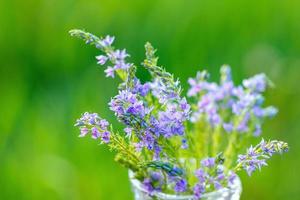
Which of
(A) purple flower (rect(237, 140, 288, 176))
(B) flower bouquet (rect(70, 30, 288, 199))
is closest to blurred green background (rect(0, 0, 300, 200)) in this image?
(B) flower bouquet (rect(70, 30, 288, 199))

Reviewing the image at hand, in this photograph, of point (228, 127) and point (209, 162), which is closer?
point (209, 162)

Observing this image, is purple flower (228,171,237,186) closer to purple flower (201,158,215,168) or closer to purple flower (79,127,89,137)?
purple flower (201,158,215,168)

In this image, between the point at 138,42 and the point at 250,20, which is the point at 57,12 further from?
the point at 250,20

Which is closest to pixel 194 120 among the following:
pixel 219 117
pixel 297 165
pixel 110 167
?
pixel 219 117

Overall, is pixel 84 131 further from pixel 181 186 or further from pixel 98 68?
pixel 98 68

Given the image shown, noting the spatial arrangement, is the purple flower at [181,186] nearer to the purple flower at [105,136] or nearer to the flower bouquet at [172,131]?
the flower bouquet at [172,131]

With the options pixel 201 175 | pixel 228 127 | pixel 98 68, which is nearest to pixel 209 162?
pixel 201 175
